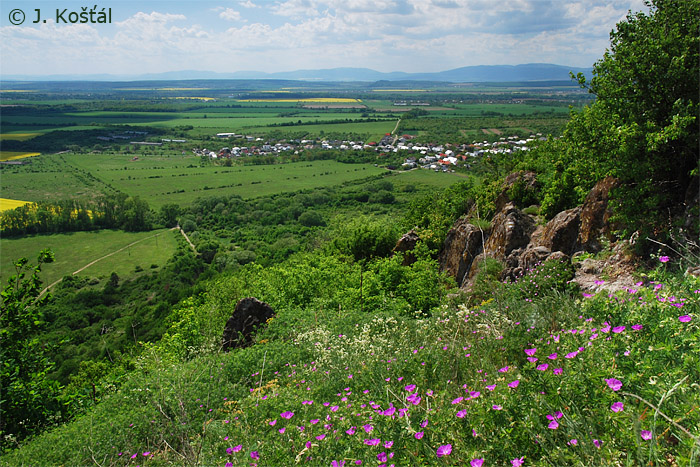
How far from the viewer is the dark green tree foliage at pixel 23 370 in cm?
701

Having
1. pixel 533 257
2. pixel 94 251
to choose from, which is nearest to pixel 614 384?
pixel 533 257

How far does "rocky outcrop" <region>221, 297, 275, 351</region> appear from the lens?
9133mm

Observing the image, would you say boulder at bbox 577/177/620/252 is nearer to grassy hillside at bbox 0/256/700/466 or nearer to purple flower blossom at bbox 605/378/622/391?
grassy hillside at bbox 0/256/700/466

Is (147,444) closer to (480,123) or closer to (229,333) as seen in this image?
(229,333)

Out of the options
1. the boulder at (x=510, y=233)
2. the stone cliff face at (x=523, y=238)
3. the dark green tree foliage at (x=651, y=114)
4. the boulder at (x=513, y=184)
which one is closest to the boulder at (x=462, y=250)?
the stone cliff face at (x=523, y=238)

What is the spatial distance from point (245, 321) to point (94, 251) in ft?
224

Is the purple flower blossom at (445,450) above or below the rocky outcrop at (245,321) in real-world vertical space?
above

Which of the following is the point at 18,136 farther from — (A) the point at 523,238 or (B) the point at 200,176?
(A) the point at 523,238

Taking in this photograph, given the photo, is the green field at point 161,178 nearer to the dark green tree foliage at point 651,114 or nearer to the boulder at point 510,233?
the boulder at point 510,233

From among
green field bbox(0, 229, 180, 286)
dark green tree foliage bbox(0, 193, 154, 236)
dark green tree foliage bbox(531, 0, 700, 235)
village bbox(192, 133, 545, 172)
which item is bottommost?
green field bbox(0, 229, 180, 286)

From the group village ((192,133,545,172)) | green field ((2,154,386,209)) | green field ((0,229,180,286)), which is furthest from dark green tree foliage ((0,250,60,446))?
green field ((2,154,386,209))

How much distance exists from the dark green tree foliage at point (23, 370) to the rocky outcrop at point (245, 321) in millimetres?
3308

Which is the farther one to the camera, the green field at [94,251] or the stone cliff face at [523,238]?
the green field at [94,251]

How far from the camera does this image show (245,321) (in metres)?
9.45
